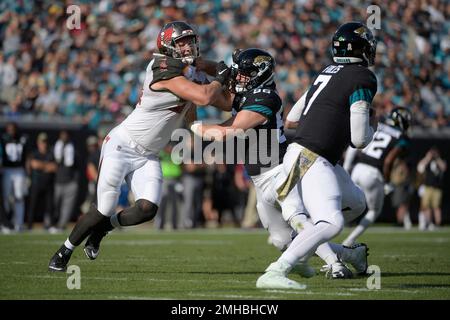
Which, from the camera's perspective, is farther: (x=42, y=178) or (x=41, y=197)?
(x=41, y=197)

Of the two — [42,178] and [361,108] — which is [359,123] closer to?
[361,108]

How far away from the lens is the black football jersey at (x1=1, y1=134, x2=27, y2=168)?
50.9 ft

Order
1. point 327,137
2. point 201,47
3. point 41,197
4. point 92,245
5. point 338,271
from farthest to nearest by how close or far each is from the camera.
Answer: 1. point 201,47
2. point 41,197
3. point 92,245
4. point 338,271
5. point 327,137

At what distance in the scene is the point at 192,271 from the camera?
8.17 meters

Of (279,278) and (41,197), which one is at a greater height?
(279,278)

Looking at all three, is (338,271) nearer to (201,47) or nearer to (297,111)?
(297,111)

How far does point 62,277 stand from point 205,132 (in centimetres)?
169

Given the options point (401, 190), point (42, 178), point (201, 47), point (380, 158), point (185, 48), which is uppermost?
point (201, 47)

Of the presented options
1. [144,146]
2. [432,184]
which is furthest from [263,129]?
[432,184]

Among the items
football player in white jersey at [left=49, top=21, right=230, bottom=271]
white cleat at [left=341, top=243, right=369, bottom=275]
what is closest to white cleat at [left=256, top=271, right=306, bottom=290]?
white cleat at [left=341, top=243, right=369, bottom=275]

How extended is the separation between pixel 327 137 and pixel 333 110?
0.69 ft

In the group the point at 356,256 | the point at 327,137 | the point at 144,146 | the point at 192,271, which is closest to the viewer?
the point at 327,137

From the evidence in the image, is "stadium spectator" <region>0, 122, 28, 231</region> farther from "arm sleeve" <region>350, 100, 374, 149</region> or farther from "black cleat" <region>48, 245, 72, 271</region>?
"arm sleeve" <region>350, 100, 374, 149</region>

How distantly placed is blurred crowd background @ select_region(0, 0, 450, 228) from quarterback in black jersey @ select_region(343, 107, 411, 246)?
582 cm
